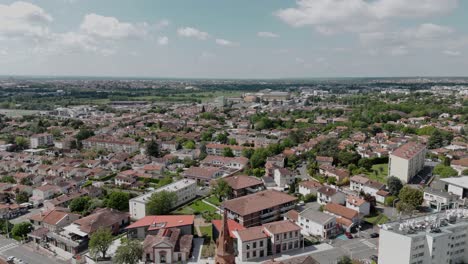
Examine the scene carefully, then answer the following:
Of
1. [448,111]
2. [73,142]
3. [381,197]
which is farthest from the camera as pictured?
[448,111]

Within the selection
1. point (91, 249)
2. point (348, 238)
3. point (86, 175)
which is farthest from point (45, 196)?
point (348, 238)

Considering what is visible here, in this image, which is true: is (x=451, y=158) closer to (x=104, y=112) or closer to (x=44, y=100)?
(x=104, y=112)

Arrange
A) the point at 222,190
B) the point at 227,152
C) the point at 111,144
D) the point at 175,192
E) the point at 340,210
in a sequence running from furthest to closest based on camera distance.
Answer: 1. the point at 111,144
2. the point at 227,152
3. the point at 222,190
4. the point at 175,192
5. the point at 340,210

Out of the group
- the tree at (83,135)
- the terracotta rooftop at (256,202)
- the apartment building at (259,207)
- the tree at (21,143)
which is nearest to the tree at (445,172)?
the apartment building at (259,207)

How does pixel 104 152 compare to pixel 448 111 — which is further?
pixel 448 111

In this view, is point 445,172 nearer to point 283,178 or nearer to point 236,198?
point 283,178

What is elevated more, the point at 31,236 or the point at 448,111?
the point at 448,111

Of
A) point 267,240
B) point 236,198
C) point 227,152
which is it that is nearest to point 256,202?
point 236,198

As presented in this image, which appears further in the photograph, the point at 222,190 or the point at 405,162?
the point at 405,162

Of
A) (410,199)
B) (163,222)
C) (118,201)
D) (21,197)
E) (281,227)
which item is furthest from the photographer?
(21,197)
